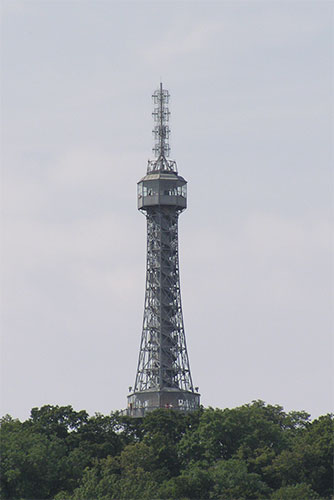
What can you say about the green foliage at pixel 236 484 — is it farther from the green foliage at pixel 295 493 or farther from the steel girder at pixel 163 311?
the steel girder at pixel 163 311

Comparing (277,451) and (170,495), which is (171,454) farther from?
(170,495)

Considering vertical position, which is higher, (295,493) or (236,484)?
(236,484)

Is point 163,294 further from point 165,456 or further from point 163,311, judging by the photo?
point 165,456

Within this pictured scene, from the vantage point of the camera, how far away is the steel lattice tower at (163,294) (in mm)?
147375

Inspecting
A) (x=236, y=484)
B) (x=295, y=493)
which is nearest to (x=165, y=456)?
(x=236, y=484)

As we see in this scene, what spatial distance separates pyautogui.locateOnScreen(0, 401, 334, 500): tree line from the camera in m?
94.8

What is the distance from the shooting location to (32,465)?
96438mm

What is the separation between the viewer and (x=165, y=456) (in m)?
110

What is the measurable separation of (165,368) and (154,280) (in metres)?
10.7

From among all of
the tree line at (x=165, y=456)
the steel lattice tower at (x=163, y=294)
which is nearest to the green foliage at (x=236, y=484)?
the tree line at (x=165, y=456)

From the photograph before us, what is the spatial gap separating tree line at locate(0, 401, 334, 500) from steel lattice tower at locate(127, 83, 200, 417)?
85.9 ft

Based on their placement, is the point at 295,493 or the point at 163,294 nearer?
the point at 295,493

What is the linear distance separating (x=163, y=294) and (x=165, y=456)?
1652 inches

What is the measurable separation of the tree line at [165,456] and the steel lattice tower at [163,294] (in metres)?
26.2
